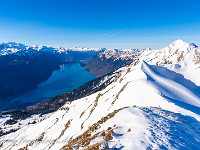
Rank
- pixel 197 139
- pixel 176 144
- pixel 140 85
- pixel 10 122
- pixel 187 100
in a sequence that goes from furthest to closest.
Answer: pixel 10 122 → pixel 140 85 → pixel 187 100 → pixel 197 139 → pixel 176 144

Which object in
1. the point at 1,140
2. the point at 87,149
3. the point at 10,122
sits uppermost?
the point at 87,149

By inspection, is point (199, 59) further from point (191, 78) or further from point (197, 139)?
point (197, 139)

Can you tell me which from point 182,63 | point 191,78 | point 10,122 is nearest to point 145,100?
point 191,78

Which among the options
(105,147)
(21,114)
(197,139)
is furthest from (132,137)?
(21,114)

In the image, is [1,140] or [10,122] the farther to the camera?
[10,122]

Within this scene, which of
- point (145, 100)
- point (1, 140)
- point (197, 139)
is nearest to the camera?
point (197, 139)

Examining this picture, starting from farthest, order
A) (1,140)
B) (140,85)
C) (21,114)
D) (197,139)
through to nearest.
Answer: (21,114), (1,140), (140,85), (197,139)

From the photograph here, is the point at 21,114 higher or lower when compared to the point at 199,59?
lower

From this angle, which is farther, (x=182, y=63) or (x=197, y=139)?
(x=182, y=63)

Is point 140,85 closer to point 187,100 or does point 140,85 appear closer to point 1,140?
point 187,100
